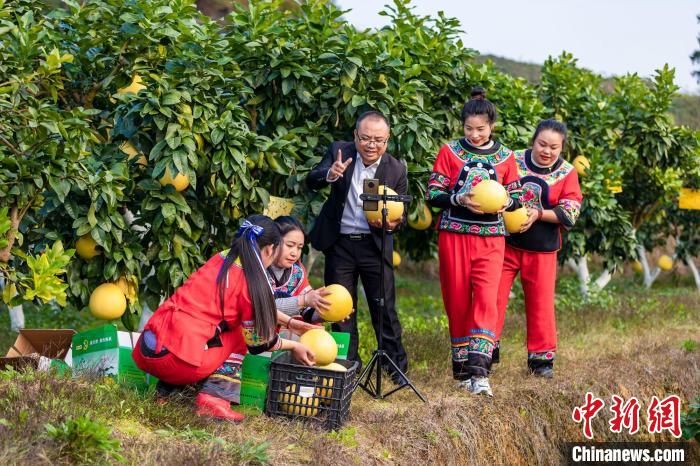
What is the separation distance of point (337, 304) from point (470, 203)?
110 cm

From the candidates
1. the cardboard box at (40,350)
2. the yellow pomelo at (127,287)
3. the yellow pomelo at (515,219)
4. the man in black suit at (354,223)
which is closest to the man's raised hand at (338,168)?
the man in black suit at (354,223)

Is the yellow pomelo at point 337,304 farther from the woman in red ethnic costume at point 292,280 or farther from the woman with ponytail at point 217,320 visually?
the woman with ponytail at point 217,320

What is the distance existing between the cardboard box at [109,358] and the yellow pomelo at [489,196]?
207 cm

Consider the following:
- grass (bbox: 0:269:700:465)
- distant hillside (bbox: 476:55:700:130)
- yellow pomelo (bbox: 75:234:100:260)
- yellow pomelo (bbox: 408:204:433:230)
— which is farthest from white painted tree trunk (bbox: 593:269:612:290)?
distant hillside (bbox: 476:55:700:130)

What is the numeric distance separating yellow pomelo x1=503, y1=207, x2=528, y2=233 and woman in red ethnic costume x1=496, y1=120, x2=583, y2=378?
0.18 metres

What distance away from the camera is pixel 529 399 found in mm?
5180

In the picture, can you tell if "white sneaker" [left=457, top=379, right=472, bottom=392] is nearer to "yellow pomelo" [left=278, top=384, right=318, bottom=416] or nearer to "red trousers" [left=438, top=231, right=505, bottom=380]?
"red trousers" [left=438, top=231, right=505, bottom=380]

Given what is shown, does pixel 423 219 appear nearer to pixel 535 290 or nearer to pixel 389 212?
pixel 535 290

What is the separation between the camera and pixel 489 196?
4977mm

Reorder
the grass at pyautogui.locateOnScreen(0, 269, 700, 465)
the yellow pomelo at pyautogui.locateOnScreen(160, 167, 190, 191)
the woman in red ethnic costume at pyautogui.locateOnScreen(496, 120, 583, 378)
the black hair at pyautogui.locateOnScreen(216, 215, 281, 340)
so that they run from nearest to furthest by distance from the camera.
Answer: the grass at pyautogui.locateOnScreen(0, 269, 700, 465) → the black hair at pyautogui.locateOnScreen(216, 215, 281, 340) → the yellow pomelo at pyautogui.locateOnScreen(160, 167, 190, 191) → the woman in red ethnic costume at pyautogui.locateOnScreen(496, 120, 583, 378)

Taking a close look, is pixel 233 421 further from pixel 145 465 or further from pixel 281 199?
pixel 281 199

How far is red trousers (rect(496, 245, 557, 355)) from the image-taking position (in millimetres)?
5602
